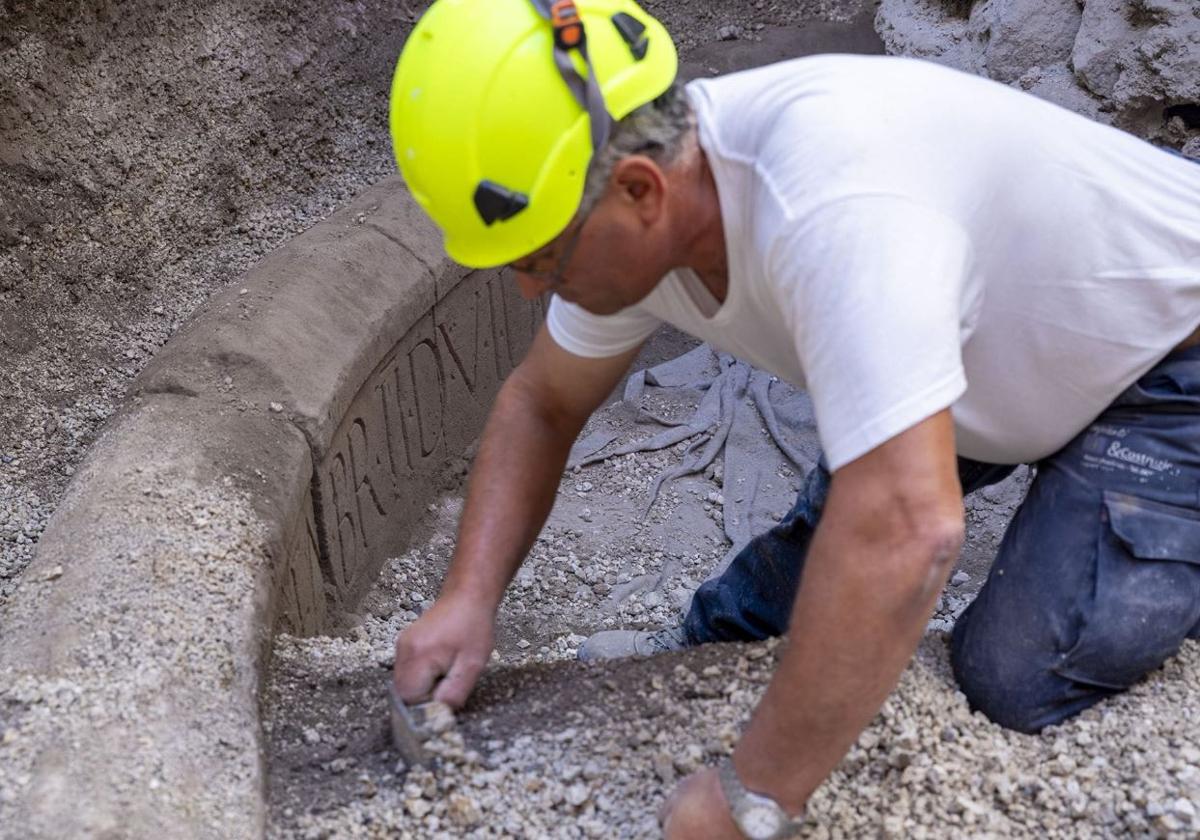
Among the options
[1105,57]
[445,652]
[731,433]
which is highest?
[445,652]

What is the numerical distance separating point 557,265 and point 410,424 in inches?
88.0

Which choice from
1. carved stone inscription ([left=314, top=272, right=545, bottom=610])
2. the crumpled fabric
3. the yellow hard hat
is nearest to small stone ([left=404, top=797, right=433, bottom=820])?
the yellow hard hat

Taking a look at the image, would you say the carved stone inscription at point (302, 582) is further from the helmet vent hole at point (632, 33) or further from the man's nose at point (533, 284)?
the helmet vent hole at point (632, 33)

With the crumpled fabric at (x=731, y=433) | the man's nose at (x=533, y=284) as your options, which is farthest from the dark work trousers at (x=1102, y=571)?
the crumpled fabric at (x=731, y=433)

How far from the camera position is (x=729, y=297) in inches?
70.7

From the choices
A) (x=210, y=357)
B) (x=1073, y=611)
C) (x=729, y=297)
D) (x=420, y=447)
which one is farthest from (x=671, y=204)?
(x=420, y=447)

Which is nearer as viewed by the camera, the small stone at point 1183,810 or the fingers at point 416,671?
the small stone at point 1183,810

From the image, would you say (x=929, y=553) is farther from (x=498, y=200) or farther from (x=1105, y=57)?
(x=1105, y=57)

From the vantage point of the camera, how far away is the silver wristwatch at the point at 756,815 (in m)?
1.59

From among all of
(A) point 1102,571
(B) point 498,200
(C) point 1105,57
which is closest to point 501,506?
(B) point 498,200

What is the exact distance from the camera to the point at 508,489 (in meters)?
2.19

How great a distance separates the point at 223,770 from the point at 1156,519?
1.56 metres

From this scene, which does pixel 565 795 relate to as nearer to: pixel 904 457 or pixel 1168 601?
pixel 904 457

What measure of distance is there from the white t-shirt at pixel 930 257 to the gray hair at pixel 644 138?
0.04 m
